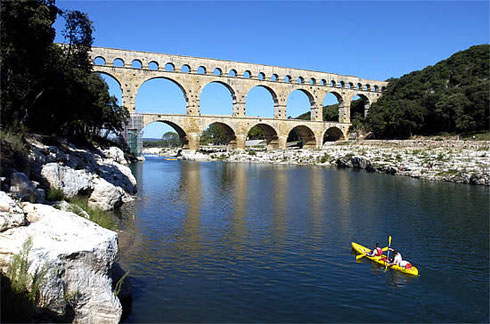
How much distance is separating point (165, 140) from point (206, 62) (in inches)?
3940

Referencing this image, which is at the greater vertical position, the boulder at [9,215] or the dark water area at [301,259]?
the boulder at [9,215]

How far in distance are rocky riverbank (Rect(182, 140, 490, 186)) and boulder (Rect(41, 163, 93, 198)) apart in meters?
24.1

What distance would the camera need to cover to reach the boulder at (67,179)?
37.4ft

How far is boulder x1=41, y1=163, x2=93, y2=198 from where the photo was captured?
11.4 m

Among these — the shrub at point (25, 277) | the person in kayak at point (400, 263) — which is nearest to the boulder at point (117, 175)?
the shrub at point (25, 277)

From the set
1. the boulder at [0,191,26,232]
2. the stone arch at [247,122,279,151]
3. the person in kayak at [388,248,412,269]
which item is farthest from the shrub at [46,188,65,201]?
the stone arch at [247,122,279,151]

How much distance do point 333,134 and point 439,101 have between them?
61.3 ft

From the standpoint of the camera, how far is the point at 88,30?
15297 mm

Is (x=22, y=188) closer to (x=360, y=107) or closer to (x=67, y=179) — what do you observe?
(x=67, y=179)

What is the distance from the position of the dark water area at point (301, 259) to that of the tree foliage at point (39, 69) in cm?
593

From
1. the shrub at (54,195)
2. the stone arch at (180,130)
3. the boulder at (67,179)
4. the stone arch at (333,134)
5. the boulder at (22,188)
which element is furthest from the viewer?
the stone arch at (333,134)

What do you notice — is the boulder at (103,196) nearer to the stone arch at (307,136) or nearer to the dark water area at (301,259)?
the dark water area at (301,259)

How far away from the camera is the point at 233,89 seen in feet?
163

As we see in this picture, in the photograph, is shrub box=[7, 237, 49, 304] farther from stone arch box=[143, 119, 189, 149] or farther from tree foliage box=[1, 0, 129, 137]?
stone arch box=[143, 119, 189, 149]
